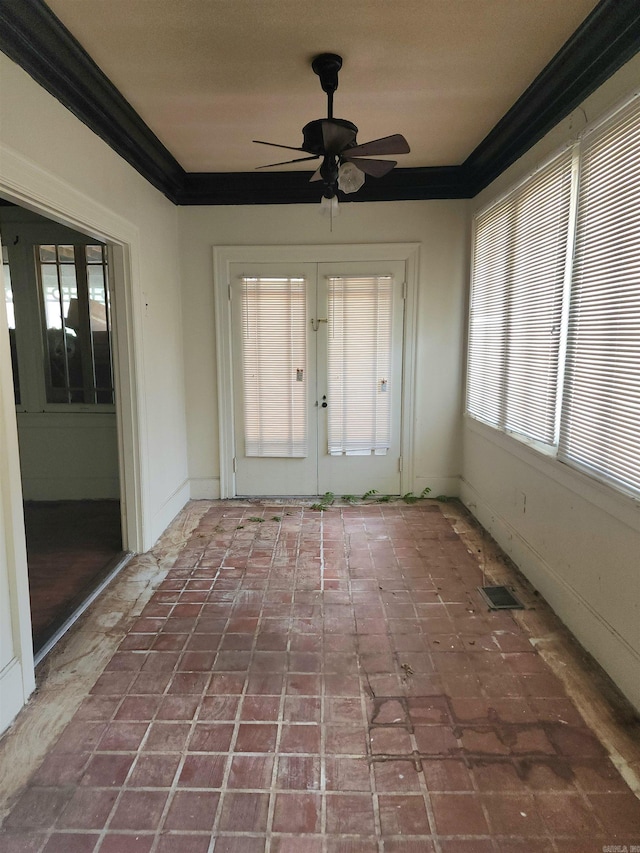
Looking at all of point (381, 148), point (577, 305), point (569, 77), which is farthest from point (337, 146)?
point (577, 305)

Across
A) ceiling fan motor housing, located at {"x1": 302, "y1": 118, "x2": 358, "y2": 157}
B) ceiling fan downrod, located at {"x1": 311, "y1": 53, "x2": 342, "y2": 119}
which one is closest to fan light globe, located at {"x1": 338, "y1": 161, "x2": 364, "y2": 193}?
ceiling fan motor housing, located at {"x1": 302, "y1": 118, "x2": 358, "y2": 157}

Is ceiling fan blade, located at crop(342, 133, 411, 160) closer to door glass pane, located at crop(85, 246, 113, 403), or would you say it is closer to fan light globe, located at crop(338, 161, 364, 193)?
fan light globe, located at crop(338, 161, 364, 193)

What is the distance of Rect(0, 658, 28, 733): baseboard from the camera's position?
197 cm

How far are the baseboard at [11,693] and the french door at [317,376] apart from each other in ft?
9.43

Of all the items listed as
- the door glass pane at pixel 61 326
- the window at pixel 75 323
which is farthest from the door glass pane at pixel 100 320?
the door glass pane at pixel 61 326

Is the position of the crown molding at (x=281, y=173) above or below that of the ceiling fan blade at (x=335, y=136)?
above

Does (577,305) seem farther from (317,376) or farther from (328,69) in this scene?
(317,376)

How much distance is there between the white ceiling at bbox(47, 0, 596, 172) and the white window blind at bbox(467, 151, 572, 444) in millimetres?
609

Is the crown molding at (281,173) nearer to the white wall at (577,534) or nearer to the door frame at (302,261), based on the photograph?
the white wall at (577,534)

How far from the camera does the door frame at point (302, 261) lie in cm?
449

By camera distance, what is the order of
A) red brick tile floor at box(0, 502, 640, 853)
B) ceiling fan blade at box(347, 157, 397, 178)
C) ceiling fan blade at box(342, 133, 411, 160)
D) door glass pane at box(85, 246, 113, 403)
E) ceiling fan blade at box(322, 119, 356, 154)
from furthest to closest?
door glass pane at box(85, 246, 113, 403) < ceiling fan blade at box(347, 157, 397, 178) < ceiling fan blade at box(342, 133, 411, 160) < ceiling fan blade at box(322, 119, 356, 154) < red brick tile floor at box(0, 502, 640, 853)

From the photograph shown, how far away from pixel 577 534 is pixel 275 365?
2.96 meters

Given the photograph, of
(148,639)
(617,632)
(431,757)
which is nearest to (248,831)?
(431,757)

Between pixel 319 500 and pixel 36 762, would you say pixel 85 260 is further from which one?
pixel 36 762
